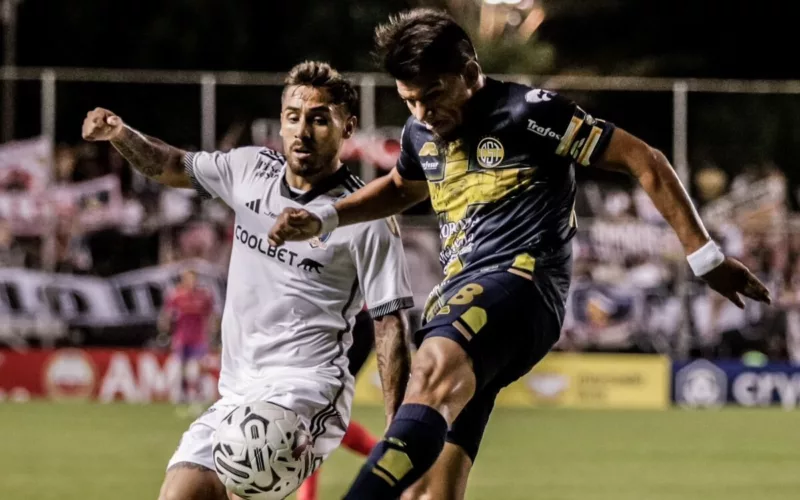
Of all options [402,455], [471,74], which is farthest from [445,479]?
[471,74]

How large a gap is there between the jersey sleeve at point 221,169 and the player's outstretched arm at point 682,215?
168cm

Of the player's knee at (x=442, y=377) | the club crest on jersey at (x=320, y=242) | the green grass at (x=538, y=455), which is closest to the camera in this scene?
the player's knee at (x=442, y=377)

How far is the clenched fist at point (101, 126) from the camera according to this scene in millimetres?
6359

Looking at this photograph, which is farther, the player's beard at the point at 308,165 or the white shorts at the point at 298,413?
the player's beard at the point at 308,165

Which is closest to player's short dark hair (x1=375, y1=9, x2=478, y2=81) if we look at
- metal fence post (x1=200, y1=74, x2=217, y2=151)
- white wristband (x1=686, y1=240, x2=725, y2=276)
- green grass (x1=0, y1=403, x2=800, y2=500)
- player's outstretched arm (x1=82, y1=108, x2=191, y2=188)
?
white wristband (x1=686, y1=240, x2=725, y2=276)

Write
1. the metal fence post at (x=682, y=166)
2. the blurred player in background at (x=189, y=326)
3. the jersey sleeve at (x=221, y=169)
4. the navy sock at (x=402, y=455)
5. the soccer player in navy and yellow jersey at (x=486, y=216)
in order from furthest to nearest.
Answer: the metal fence post at (x=682, y=166) < the blurred player in background at (x=189, y=326) < the jersey sleeve at (x=221, y=169) < the soccer player in navy and yellow jersey at (x=486, y=216) < the navy sock at (x=402, y=455)

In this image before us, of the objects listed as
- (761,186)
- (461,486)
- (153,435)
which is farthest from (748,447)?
(461,486)

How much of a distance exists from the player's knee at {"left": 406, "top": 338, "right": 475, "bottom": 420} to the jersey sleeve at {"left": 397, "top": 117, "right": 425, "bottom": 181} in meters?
1.01

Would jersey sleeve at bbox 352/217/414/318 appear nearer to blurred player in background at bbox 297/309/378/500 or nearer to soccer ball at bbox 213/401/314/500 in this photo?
soccer ball at bbox 213/401/314/500

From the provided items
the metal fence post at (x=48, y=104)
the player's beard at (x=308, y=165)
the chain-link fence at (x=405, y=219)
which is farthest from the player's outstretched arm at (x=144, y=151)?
the metal fence post at (x=48, y=104)

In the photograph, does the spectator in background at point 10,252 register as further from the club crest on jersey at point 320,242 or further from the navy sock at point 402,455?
the navy sock at point 402,455

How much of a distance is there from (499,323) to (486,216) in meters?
0.50

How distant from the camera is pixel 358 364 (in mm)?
7879

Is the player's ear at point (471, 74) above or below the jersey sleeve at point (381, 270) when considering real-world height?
above
